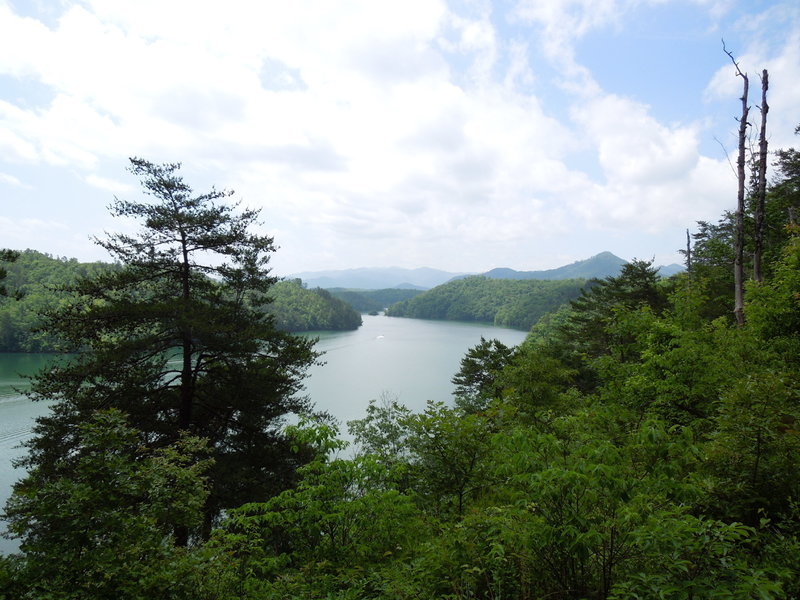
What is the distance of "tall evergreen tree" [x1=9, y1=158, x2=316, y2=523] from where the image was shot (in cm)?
815

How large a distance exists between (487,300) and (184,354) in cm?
11166

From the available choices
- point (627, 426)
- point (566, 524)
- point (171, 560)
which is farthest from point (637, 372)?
point (171, 560)

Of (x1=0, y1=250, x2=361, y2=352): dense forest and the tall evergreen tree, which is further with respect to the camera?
(x1=0, y1=250, x2=361, y2=352): dense forest

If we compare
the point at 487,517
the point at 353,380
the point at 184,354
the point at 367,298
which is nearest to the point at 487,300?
the point at 367,298

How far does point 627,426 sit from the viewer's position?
5.02 m

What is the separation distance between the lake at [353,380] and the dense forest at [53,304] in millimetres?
3110

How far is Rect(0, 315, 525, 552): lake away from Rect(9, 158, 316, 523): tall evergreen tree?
1914 millimetres

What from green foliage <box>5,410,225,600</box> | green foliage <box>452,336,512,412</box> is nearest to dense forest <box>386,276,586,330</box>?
green foliage <box>452,336,512,412</box>

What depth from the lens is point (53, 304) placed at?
148 ft

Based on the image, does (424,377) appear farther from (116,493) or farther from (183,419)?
(116,493)

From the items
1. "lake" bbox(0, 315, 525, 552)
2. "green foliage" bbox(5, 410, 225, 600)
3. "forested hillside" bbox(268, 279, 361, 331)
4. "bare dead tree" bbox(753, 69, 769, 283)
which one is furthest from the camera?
"forested hillside" bbox(268, 279, 361, 331)

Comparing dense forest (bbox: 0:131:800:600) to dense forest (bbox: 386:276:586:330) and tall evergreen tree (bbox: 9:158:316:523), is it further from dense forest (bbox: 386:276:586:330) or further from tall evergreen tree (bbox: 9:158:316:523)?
dense forest (bbox: 386:276:586:330)

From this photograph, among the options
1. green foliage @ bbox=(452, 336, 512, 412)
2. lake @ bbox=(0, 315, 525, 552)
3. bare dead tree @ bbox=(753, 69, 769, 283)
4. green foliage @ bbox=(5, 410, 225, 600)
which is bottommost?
lake @ bbox=(0, 315, 525, 552)

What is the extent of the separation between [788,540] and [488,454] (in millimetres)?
2627
